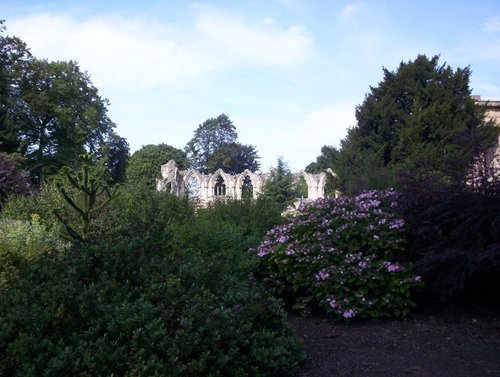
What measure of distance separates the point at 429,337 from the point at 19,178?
59.1 feet

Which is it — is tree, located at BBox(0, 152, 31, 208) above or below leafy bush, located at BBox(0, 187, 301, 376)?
above

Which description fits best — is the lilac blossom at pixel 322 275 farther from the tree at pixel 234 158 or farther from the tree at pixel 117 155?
the tree at pixel 234 158

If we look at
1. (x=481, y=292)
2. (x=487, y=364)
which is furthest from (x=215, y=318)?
(x=481, y=292)

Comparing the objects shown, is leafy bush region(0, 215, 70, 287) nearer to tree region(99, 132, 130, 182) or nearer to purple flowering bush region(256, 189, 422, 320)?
purple flowering bush region(256, 189, 422, 320)

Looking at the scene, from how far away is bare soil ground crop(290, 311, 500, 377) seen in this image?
14.9 feet

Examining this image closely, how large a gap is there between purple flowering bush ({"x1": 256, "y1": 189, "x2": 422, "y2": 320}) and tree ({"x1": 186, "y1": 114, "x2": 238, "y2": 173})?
59034mm

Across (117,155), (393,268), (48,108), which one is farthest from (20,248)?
(117,155)

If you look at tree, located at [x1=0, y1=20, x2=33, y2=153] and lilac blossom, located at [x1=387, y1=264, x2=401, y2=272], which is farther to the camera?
tree, located at [x1=0, y1=20, x2=33, y2=153]

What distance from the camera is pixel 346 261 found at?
20.1 ft

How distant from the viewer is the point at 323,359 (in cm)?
482

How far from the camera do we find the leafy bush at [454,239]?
5.60 metres

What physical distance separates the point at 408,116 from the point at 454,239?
888 inches

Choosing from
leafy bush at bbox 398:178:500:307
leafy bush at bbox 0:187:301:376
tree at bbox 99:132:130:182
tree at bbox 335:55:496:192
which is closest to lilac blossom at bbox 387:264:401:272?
leafy bush at bbox 398:178:500:307

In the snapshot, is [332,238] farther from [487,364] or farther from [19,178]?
[19,178]
